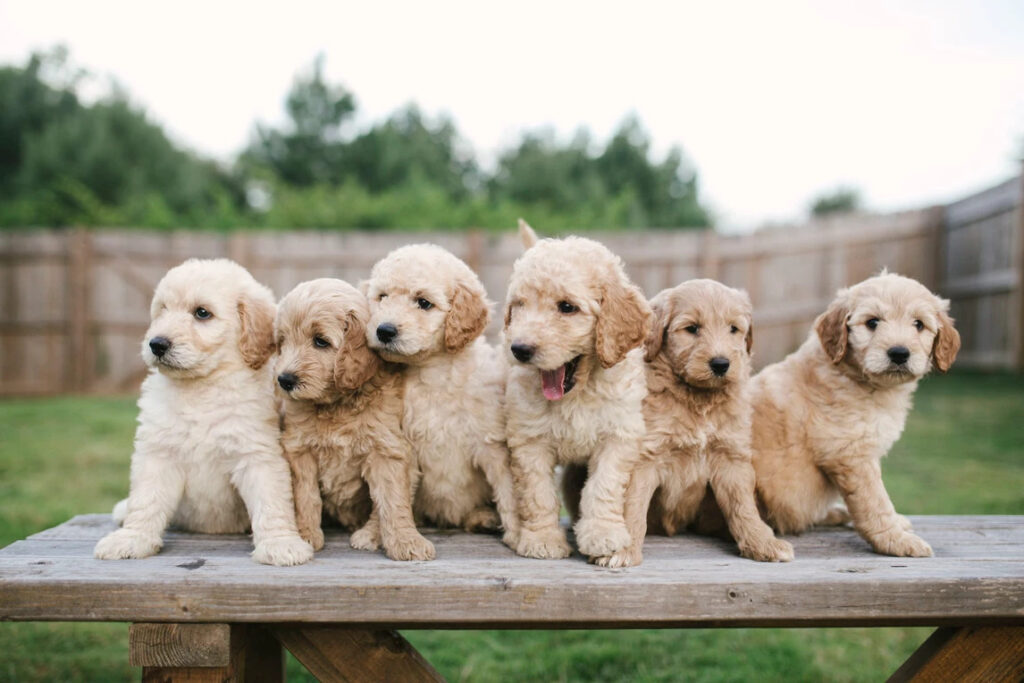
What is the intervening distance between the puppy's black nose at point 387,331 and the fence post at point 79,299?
14.2 metres

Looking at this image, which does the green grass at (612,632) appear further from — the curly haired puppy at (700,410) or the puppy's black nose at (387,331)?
the puppy's black nose at (387,331)

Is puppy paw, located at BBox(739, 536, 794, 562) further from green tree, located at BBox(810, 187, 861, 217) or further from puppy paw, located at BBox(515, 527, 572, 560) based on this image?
green tree, located at BBox(810, 187, 861, 217)

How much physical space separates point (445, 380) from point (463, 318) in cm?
30

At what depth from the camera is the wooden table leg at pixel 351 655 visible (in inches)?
115

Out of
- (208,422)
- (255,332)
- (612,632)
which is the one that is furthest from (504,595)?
(612,632)

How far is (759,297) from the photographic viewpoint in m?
14.5

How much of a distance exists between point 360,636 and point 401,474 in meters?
0.68

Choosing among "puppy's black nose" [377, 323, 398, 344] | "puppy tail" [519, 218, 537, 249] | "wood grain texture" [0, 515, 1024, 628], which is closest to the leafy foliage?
"puppy tail" [519, 218, 537, 249]

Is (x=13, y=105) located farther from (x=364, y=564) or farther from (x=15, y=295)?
(x=364, y=564)

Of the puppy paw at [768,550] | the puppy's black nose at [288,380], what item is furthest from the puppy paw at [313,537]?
the puppy paw at [768,550]

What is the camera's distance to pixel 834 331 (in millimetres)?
3439

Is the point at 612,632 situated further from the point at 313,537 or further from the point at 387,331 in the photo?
the point at 387,331

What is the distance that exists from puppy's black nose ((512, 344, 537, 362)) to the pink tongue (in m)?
0.19

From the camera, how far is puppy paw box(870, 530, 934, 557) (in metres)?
3.15
